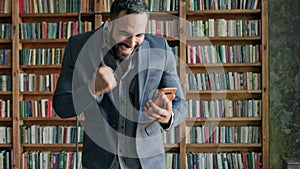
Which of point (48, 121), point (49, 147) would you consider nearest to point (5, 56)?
point (48, 121)

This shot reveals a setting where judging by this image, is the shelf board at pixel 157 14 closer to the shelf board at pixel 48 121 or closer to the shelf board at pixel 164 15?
the shelf board at pixel 164 15

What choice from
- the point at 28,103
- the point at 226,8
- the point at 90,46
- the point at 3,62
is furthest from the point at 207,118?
the point at 90,46

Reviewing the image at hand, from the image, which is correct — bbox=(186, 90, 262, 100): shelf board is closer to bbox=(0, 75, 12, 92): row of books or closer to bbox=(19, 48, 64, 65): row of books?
bbox=(19, 48, 64, 65): row of books

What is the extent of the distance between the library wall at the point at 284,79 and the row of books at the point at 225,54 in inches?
5.9

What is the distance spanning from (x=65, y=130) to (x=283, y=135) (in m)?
1.84

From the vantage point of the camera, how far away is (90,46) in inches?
57.3

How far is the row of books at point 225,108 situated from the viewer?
3.89m

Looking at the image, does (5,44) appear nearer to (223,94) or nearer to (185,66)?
(185,66)

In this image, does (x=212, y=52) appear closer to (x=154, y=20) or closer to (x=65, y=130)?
(x=154, y=20)

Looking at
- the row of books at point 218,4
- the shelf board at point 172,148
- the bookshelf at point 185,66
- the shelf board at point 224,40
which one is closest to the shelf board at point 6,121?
the bookshelf at point 185,66

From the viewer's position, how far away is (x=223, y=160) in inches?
154

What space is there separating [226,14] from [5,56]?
1911 millimetres

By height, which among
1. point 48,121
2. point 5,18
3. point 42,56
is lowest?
point 48,121

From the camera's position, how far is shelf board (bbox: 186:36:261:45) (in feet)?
12.7
